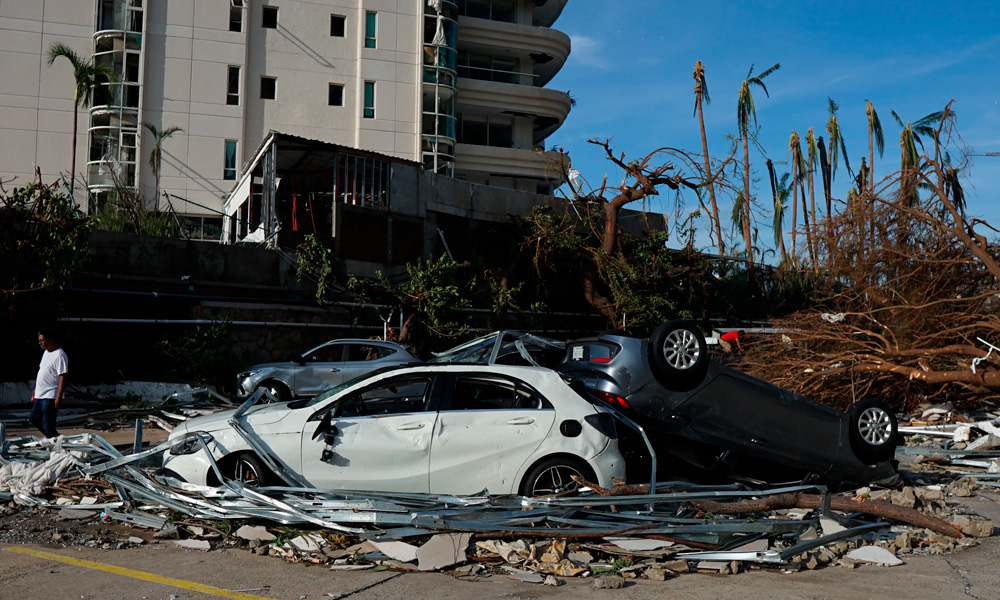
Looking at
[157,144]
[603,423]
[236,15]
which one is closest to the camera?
[603,423]

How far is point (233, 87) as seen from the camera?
121 feet

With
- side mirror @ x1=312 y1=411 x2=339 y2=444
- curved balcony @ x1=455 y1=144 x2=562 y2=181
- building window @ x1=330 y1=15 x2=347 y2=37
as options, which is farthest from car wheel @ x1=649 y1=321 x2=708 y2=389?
building window @ x1=330 y1=15 x2=347 y2=37

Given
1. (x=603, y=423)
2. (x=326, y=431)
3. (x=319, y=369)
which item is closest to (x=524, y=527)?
(x=603, y=423)

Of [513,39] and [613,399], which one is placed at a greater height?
[513,39]

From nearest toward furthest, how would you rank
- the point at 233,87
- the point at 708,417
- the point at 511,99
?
the point at 708,417
the point at 233,87
the point at 511,99

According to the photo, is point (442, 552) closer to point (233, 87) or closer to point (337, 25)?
point (233, 87)

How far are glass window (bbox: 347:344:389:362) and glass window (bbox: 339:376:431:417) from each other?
30.9 feet

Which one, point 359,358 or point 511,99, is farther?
point 511,99

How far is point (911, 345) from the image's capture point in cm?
1498

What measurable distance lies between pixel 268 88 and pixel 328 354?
23798 millimetres

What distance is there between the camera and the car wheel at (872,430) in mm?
9531

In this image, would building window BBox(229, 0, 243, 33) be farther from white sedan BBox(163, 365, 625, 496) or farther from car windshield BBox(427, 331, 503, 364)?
white sedan BBox(163, 365, 625, 496)

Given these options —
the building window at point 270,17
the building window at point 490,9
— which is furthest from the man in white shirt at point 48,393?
the building window at point 490,9

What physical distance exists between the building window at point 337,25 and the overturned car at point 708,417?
108 feet
